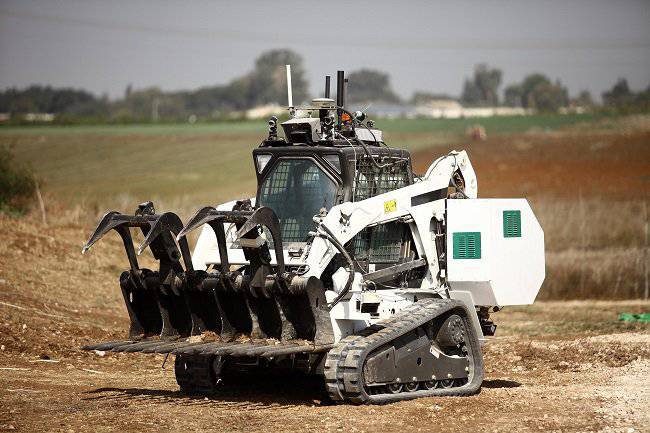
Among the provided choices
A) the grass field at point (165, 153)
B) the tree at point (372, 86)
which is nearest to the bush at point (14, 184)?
the grass field at point (165, 153)

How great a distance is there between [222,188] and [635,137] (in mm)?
19290

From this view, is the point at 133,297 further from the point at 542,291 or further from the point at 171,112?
the point at 171,112

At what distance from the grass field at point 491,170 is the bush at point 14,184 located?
90 centimetres

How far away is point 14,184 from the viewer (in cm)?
3853

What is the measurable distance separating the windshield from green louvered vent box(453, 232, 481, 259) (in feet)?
→ 6.41

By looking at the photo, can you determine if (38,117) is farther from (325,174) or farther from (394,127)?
(325,174)

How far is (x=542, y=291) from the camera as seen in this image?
32.0 metres

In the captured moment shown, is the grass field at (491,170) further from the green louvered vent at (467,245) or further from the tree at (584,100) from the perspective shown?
the green louvered vent at (467,245)

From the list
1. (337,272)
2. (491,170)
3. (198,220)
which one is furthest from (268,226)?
(491,170)

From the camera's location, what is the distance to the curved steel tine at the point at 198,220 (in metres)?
14.3

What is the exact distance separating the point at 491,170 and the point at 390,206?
33.2 meters

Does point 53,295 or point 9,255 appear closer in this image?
point 53,295

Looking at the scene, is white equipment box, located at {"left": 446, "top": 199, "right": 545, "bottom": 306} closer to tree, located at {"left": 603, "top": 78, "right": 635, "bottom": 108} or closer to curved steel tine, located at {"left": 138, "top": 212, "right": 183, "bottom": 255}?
curved steel tine, located at {"left": 138, "top": 212, "right": 183, "bottom": 255}

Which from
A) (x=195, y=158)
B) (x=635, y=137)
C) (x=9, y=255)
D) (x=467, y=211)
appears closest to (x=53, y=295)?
(x=9, y=255)
